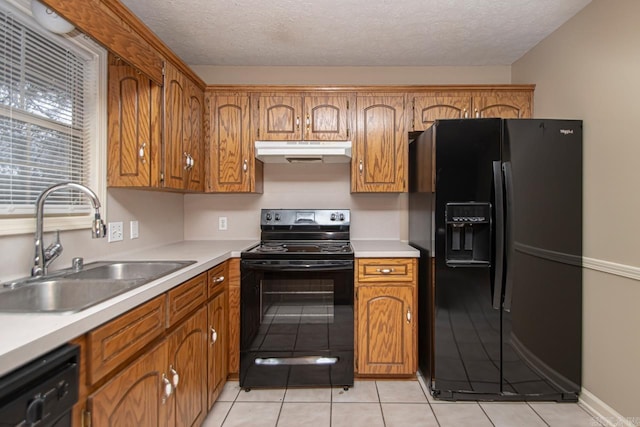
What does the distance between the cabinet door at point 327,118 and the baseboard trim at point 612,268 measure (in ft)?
5.72

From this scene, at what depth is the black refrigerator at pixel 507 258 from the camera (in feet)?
6.44

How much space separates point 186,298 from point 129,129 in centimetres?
105

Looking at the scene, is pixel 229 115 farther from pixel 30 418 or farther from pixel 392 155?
pixel 30 418

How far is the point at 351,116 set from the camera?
2551 millimetres

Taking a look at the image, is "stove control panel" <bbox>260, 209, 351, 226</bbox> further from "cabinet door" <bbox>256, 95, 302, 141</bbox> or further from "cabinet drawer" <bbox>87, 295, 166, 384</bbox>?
"cabinet drawer" <bbox>87, 295, 166, 384</bbox>

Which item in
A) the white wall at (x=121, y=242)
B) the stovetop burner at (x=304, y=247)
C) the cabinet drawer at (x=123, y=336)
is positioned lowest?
the cabinet drawer at (x=123, y=336)

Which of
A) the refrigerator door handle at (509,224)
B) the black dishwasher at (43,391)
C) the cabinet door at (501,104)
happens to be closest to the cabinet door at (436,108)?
the cabinet door at (501,104)

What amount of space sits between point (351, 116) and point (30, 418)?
2362 millimetres

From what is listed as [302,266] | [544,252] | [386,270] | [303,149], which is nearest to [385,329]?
[386,270]

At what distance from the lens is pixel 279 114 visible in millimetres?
2557

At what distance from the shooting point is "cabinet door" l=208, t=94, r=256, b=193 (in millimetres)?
2555

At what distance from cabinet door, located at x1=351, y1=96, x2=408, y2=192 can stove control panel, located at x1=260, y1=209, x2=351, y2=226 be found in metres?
0.40

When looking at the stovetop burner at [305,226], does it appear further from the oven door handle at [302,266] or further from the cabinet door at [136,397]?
the cabinet door at [136,397]

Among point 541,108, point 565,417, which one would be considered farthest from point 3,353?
point 541,108
